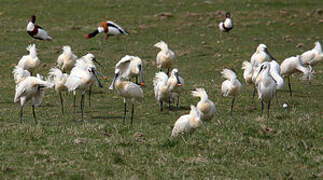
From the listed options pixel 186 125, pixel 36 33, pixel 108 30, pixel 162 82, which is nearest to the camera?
pixel 186 125

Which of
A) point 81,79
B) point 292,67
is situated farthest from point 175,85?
point 292,67

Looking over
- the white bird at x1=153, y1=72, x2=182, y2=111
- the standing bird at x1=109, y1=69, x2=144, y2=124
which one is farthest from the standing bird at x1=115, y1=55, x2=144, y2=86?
the standing bird at x1=109, y1=69, x2=144, y2=124

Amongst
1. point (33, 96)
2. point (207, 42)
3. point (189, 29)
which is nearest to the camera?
point (33, 96)

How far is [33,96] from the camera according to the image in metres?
12.9

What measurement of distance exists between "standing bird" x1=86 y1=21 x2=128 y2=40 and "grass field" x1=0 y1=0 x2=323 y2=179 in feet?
1.41

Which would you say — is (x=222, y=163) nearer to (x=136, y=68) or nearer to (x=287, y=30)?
(x=136, y=68)

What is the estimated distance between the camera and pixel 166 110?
594 inches

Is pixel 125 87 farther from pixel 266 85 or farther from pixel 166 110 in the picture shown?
pixel 266 85

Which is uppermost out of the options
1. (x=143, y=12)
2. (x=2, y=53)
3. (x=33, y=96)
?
(x=143, y=12)

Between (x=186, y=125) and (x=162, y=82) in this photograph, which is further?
(x=162, y=82)

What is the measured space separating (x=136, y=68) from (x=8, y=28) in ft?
43.5

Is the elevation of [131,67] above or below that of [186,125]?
above

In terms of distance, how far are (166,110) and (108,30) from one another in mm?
10918

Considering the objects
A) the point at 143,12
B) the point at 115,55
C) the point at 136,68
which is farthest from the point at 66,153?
the point at 143,12
